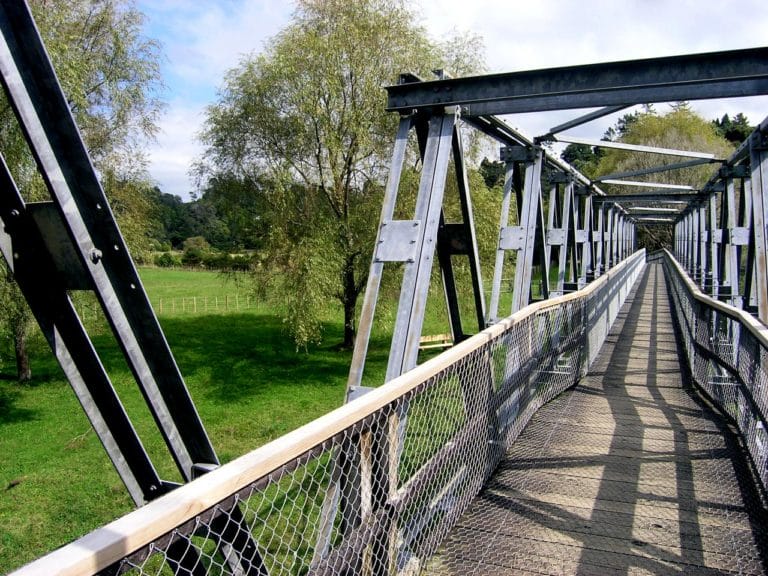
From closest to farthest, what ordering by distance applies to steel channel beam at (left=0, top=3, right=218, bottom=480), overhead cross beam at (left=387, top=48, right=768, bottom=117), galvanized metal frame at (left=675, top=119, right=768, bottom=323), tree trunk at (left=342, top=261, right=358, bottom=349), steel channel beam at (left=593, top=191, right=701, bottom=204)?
steel channel beam at (left=0, top=3, right=218, bottom=480)
overhead cross beam at (left=387, top=48, right=768, bottom=117)
galvanized metal frame at (left=675, top=119, right=768, bottom=323)
steel channel beam at (left=593, top=191, right=701, bottom=204)
tree trunk at (left=342, top=261, right=358, bottom=349)

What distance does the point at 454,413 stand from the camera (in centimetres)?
346

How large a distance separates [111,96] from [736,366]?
13.4m

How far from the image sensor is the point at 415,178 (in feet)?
45.6

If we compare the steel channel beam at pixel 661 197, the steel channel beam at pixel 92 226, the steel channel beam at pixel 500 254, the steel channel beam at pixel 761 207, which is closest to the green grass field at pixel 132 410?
the steel channel beam at pixel 661 197

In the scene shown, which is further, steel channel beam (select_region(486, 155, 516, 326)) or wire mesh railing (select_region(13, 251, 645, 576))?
steel channel beam (select_region(486, 155, 516, 326))

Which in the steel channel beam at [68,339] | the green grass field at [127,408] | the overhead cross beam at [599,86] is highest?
the overhead cross beam at [599,86]

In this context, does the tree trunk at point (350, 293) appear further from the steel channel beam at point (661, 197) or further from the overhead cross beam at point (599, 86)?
the overhead cross beam at point (599, 86)

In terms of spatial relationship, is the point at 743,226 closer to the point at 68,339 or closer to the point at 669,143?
the point at 68,339

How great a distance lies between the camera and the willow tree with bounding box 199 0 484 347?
1359cm

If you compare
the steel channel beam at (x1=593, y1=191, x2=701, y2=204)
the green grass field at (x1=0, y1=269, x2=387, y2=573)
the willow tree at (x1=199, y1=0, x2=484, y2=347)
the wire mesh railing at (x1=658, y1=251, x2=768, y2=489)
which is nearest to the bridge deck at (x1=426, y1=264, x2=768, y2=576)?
the wire mesh railing at (x1=658, y1=251, x2=768, y2=489)

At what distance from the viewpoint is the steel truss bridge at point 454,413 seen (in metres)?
1.70

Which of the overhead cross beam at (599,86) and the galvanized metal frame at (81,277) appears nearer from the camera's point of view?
the galvanized metal frame at (81,277)

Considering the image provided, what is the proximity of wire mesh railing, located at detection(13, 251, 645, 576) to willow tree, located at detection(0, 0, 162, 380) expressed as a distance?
10.2 metres

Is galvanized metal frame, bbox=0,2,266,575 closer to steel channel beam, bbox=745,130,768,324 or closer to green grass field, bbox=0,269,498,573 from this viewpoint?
steel channel beam, bbox=745,130,768,324
